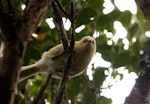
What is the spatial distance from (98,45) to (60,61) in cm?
54

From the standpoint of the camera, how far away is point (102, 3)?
2006 mm

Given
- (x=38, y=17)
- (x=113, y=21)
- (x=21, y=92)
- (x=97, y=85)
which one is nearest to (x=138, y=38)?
(x=113, y=21)

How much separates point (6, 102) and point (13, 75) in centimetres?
7

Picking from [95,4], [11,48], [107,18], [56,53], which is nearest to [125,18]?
[107,18]

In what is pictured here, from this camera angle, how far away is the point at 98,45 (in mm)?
2082

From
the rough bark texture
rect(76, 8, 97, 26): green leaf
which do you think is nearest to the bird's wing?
rect(76, 8, 97, 26): green leaf

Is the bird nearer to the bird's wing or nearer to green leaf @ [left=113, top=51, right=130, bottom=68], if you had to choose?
the bird's wing

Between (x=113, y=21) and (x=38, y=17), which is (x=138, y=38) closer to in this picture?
(x=113, y=21)

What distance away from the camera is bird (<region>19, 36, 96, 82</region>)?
158 centimetres

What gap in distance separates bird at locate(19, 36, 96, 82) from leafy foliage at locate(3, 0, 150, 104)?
0.19 m

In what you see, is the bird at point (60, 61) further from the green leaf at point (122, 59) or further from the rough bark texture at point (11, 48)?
the rough bark texture at point (11, 48)

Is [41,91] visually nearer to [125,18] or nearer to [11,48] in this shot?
[11,48]

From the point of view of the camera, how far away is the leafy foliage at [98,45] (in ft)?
6.10

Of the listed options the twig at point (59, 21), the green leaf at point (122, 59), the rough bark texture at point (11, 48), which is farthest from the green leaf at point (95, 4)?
the rough bark texture at point (11, 48)
